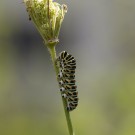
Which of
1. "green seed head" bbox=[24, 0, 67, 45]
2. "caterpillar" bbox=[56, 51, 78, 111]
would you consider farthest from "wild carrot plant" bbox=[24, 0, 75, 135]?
"caterpillar" bbox=[56, 51, 78, 111]

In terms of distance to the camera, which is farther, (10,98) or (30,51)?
(30,51)

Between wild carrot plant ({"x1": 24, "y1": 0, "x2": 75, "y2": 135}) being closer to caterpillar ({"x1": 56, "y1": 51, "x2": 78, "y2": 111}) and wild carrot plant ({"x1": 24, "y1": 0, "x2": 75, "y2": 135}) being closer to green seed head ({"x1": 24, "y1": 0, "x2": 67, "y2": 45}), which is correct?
green seed head ({"x1": 24, "y1": 0, "x2": 67, "y2": 45})

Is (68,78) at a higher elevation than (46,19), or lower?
lower

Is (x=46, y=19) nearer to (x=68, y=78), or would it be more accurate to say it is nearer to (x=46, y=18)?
(x=46, y=18)

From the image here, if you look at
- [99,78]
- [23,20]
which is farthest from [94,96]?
[23,20]

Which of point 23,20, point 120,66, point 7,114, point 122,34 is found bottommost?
point 7,114

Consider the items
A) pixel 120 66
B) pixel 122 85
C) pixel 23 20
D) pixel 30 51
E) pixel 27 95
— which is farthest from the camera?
pixel 23 20

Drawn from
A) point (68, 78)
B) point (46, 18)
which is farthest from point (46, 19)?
point (68, 78)

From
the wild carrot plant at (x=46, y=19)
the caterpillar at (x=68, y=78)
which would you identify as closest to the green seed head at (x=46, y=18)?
the wild carrot plant at (x=46, y=19)

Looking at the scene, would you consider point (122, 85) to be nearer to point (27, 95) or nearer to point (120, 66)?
point (120, 66)
